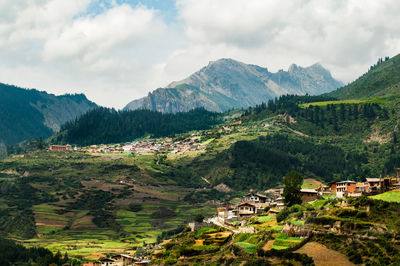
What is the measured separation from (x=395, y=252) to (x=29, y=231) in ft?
437

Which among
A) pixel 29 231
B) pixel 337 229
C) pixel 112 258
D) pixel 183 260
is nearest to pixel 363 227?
pixel 337 229

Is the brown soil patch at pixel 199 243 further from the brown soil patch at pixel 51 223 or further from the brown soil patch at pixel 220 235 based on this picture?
the brown soil patch at pixel 51 223

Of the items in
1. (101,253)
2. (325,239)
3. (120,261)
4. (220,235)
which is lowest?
(101,253)

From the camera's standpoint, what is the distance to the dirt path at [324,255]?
58.8m

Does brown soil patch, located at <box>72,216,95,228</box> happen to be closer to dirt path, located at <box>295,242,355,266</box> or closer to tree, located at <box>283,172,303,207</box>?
tree, located at <box>283,172,303,207</box>

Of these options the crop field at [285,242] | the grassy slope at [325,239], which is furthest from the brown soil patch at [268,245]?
the crop field at [285,242]

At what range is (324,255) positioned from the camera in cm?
6003

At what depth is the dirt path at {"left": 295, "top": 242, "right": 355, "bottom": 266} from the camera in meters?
58.8

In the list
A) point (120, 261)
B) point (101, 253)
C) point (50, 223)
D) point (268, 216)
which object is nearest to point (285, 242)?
point (268, 216)

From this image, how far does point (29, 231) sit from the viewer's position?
541ft

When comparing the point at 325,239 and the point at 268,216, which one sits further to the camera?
the point at 268,216

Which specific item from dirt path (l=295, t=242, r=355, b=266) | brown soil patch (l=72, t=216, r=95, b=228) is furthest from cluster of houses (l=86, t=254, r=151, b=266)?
brown soil patch (l=72, t=216, r=95, b=228)

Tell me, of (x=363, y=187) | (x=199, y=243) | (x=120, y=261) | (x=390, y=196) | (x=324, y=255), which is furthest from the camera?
(x=120, y=261)

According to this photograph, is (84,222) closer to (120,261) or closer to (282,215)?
(120,261)
